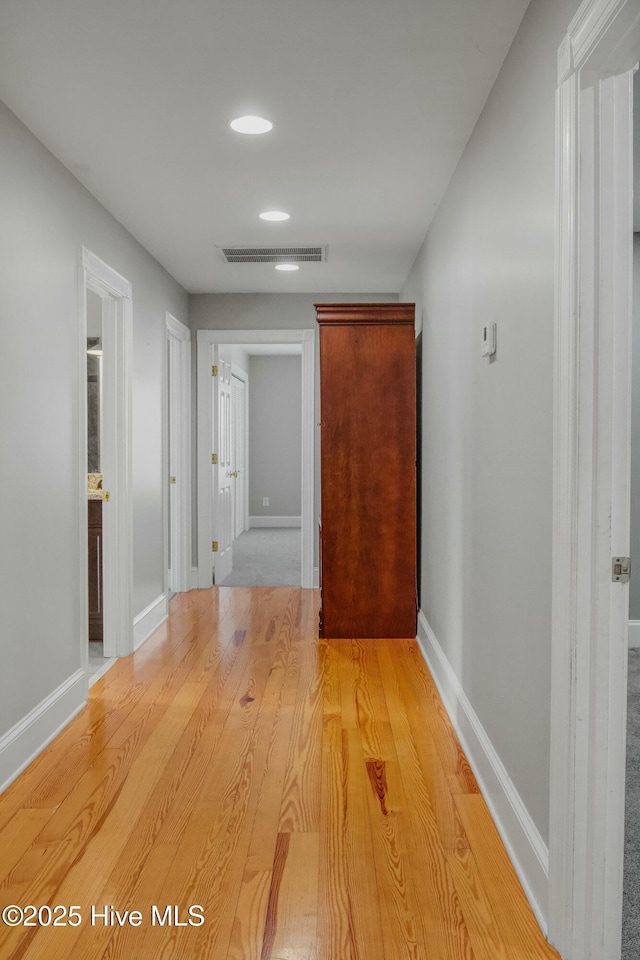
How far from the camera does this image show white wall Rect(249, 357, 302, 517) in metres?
10.6

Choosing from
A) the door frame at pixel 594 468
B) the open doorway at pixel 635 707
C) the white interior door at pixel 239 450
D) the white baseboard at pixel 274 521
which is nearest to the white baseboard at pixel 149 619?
the open doorway at pixel 635 707

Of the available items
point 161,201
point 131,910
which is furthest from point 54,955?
point 161,201

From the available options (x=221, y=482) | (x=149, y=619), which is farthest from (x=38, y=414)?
(x=221, y=482)

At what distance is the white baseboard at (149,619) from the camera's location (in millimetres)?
4438

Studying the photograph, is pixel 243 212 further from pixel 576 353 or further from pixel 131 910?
pixel 131 910

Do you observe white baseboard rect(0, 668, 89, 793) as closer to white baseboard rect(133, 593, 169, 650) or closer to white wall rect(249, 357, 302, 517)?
white baseboard rect(133, 593, 169, 650)

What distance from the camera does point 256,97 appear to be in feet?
8.72

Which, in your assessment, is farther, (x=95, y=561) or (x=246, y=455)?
(x=246, y=455)

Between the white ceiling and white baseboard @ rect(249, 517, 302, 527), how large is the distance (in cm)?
677

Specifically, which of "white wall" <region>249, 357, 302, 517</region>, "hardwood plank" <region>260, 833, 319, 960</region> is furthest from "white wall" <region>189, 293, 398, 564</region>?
"white wall" <region>249, 357, 302, 517</region>

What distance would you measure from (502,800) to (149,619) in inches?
115

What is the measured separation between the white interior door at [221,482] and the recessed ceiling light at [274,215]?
2.35 metres

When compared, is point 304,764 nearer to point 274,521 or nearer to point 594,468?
point 594,468

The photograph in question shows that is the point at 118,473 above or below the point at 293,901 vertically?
above
